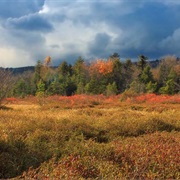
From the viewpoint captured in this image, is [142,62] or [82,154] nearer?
[82,154]

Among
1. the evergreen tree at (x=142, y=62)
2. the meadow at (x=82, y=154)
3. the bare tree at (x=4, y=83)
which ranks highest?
the evergreen tree at (x=142, y=62)

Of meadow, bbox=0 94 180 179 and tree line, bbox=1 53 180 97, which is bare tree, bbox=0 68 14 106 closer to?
meadow, bbox=0 94 180 179

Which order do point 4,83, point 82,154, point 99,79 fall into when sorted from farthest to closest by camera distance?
point 99,79
point 4,83
point 82,154

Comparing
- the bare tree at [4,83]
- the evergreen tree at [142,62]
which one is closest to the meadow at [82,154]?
the bare tree at [4,83]

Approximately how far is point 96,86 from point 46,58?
31.7m

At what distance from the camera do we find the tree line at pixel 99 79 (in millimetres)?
52066

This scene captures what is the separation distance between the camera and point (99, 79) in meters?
60.4

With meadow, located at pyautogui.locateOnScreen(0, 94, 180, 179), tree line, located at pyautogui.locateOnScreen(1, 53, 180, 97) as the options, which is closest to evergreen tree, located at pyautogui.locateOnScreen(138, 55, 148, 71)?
tree line, located at pyautogui.locateOnScreen(1, 53, 180, 97)

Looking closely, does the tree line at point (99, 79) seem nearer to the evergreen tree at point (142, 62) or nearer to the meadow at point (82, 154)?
the evergreen tree at point (142, 62)

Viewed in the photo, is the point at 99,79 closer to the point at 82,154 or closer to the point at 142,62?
the point at 142,62

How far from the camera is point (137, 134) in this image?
1102 cm

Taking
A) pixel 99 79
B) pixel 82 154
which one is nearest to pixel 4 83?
pixel 82 154

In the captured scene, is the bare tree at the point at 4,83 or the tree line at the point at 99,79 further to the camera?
the tree line at the point at 99,79

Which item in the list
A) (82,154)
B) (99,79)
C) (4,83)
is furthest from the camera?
(99,79)
